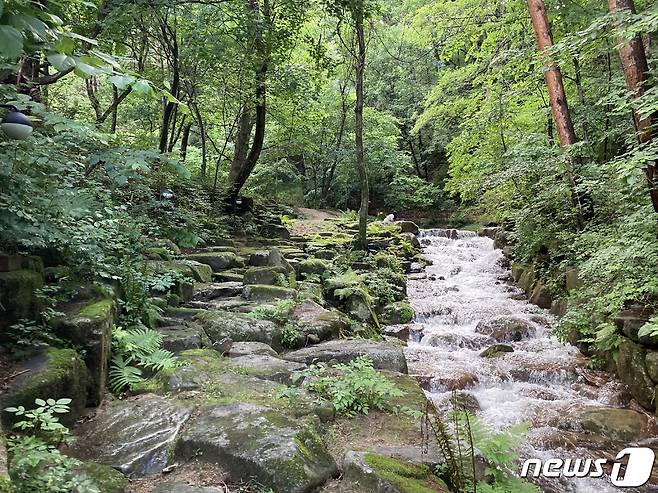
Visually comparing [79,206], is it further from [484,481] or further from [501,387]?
[501,387]

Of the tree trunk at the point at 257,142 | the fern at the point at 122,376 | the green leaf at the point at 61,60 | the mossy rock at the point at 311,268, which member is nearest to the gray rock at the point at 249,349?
the fern at the point at 122,376

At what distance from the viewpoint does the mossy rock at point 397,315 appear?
911 centimetres

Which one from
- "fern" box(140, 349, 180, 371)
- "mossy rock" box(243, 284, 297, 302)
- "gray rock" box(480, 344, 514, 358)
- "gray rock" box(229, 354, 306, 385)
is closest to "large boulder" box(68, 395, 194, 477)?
"fern" box(140, 349, 180, 371)

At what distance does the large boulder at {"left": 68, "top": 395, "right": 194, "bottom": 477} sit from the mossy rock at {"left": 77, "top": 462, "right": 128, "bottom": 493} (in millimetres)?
125

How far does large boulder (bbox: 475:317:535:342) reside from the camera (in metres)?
7.91

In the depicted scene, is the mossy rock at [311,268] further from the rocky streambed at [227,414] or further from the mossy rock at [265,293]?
the rocky streambed at [227,414]

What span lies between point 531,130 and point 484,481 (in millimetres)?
10447

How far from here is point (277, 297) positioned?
7141 mm

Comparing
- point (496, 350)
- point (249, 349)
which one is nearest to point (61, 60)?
point (249, 349)

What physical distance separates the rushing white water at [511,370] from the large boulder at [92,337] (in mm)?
3828

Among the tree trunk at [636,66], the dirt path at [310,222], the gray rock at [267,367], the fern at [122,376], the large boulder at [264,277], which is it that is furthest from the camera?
the dirt path at [310,222]

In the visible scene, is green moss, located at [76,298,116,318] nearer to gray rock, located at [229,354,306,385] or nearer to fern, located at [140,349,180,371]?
fern, located at [140,349,180,371]

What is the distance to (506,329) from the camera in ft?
26.3

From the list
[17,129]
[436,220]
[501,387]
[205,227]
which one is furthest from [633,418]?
[436,220]
